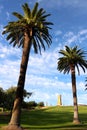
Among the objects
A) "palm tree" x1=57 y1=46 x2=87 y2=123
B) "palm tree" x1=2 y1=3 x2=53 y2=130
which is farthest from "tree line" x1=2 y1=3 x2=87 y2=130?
"palm tree" x1=57 y1=46 x2=87 y2=123

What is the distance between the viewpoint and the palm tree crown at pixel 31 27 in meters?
53.9

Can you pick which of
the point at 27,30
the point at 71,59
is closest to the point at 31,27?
the point at 27,30

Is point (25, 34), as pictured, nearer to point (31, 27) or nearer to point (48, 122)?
point (31, 27)

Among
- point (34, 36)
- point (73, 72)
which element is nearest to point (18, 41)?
point (34, 36)

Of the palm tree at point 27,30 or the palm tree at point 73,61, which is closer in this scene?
the palm tree at point 27,30

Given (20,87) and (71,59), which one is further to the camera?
(71,59)

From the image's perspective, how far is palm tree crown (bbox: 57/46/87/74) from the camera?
71250 mm

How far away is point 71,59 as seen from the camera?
7131cm

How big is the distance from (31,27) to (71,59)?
19.4m

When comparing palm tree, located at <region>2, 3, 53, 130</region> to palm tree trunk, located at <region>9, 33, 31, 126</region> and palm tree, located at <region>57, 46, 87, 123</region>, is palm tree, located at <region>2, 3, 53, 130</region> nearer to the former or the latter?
palm tree trunk, located at <region>9, 33, 31, 126</region>

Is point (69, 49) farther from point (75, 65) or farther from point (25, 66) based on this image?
point (25, 66)

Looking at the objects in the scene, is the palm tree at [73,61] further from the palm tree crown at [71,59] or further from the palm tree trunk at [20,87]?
the palm tree trunk at [20,87]

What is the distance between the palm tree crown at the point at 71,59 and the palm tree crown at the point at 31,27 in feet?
49.4

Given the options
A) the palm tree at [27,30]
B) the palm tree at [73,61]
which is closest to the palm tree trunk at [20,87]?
the palm tree at [27,30]
